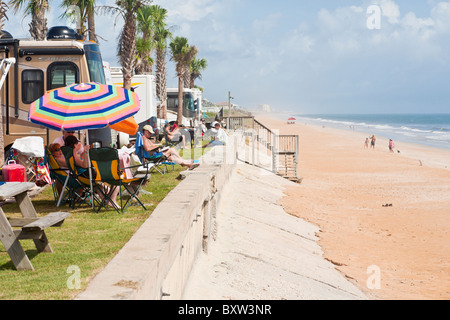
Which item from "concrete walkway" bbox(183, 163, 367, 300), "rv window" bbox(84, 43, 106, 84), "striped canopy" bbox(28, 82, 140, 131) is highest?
"rv window" bbox(84, 43, 106, 84)

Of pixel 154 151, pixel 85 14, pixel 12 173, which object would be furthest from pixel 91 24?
pixel 12 173

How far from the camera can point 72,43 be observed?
13398 millimetres

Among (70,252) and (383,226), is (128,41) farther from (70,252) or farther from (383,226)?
(70,252)

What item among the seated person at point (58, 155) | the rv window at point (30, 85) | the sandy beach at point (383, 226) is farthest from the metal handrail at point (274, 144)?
the seated person at point (58, 155)

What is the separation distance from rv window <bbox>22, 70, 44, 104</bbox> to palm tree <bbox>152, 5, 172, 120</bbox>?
2257 cm

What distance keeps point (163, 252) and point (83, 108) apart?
14.1 ft

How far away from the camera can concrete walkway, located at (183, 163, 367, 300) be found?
7027 mm

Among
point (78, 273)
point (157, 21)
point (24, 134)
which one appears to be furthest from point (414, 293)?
point (157, 21)

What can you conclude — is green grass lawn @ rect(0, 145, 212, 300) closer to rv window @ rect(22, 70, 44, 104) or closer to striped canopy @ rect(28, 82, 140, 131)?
striped canopy @ rect(28, 82, 140, 131)

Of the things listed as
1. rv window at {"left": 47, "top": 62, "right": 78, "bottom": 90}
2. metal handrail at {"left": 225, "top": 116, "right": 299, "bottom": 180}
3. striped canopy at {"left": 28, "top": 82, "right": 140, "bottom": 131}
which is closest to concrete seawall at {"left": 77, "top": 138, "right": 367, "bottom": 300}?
striped canopy at {"left": 28, "top": 82, "right": 140, "bottom": 131}

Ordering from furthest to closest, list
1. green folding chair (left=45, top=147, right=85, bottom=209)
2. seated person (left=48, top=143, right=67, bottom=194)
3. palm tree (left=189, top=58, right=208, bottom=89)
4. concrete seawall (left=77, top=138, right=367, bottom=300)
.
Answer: palm tree (left=189, top=58, right=208, bottom=89) < seated person (left=48, top=143, right=67, bottom=194) < green folding chair (left=45, top=147, right=85, bottom=209) < concrete seawall (left=77, top=138, right=367, bottom=300)

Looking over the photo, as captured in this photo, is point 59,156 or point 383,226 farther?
point 383,226

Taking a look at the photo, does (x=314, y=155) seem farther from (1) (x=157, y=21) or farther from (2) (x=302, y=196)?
(2) (x=302, y=196)

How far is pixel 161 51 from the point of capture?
1813 inches
